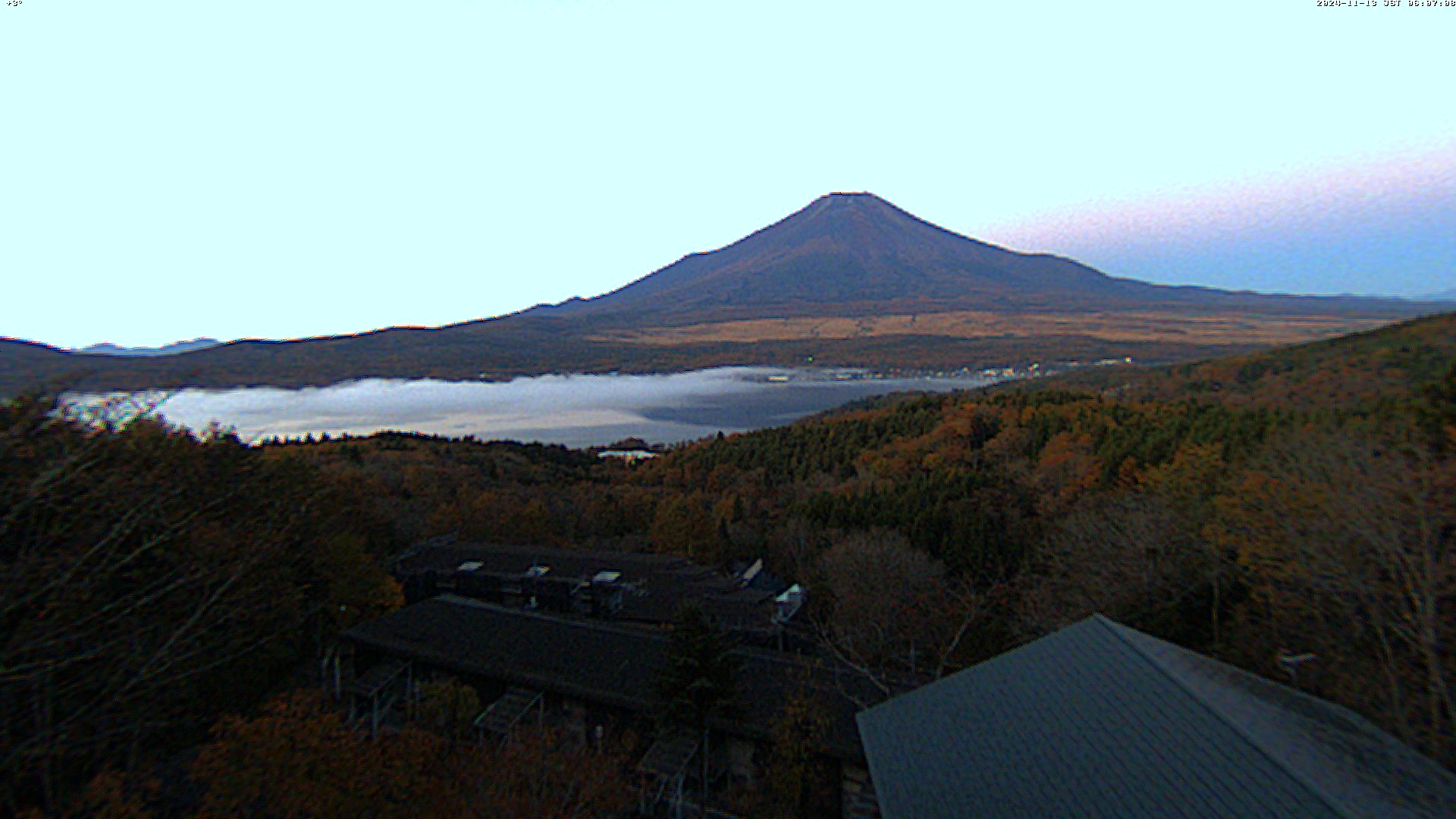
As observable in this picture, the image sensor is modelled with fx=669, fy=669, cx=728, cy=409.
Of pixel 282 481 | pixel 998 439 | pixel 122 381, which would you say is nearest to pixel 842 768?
pixel 122 381

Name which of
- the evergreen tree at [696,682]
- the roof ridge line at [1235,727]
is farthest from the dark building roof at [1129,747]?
the evergreen tree at [696,682]

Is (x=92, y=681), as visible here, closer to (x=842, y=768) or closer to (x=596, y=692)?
(x=596, y=692)

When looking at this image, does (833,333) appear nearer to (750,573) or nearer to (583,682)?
(750,573)

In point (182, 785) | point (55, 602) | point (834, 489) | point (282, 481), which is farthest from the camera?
point (834, 489)

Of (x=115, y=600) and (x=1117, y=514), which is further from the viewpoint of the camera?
(x=1117, y=514)

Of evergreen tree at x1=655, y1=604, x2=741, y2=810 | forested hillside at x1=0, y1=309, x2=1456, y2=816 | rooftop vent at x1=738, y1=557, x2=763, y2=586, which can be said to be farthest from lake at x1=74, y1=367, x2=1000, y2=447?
evergreen tree at x1=655, y1=604, x2=741, y2=810

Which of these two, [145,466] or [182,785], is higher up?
[145,466]

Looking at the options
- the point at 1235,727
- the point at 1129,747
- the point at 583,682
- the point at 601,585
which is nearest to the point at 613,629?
the point at 583,682

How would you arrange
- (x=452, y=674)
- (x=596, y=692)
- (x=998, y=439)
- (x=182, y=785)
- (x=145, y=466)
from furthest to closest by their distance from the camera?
(x=998, y=439) → (x=452, y=674) → (x=596, y=692) → (x=145, y=466) → (x=182, y=785)
